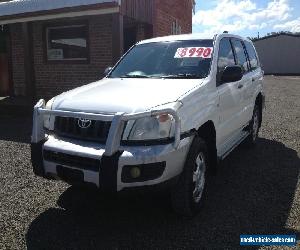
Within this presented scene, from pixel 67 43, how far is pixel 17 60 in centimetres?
252

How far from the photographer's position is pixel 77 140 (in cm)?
389

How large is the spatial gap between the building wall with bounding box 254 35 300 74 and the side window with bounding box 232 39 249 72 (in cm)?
3514

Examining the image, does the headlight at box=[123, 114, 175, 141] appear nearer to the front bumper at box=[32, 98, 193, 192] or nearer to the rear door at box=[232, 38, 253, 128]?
the front bumper at box=[32, 98, 193, 192]

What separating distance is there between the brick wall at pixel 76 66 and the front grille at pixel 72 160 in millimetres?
9251

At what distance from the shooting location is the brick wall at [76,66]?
13141 millimetres

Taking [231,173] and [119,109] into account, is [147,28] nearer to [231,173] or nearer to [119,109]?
[231,173]

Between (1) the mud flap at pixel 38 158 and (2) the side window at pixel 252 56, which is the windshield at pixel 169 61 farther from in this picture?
(2) the side window at pixel 252 56

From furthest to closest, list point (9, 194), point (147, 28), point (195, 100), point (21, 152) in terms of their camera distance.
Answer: point (147, 28) → point (21, 152) → point (9, 194) → point (195, 100)

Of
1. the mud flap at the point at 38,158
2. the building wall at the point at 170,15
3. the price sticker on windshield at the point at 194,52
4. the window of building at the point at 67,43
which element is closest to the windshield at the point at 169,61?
the price sticker on windshield at the point at 194,52

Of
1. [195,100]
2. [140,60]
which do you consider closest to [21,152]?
[140,60]

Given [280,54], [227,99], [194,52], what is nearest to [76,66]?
[194,52]

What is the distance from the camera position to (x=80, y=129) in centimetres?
388

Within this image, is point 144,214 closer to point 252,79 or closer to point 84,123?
point 84,123

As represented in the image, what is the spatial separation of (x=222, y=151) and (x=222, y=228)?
1337 millimetres
